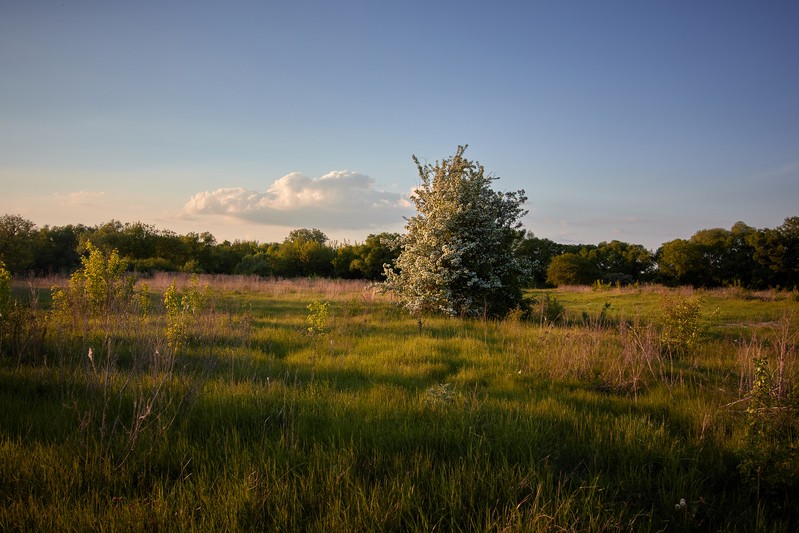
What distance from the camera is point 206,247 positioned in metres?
51.8

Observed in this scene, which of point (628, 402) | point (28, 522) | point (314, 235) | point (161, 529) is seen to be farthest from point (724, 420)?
point (314, 235)

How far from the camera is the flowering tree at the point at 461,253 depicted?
523 inches

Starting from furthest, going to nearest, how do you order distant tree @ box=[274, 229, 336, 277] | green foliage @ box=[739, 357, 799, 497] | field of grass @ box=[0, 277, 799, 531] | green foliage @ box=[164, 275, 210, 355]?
distant tree @ box=[274, 229, 336, 277] < green foliage @ box=[164, 275, 210, 355] < green foliage @ box=[739, 357, 799, 497] < field of grass @ box=[0, 277, 799, 531]

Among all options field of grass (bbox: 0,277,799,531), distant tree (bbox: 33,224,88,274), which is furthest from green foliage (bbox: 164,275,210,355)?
distant tree (bbox: 33,224,88,274)

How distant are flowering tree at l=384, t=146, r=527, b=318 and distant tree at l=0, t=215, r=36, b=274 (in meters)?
32.4

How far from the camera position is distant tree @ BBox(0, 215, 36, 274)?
2864 centimetres

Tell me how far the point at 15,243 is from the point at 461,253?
35990mm

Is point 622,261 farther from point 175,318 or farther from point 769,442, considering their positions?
point 175,318

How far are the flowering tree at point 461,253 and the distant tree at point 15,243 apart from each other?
106ft

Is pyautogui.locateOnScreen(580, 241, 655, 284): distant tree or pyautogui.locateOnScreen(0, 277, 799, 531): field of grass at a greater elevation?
pyautogui.locateOnScreen(580, 241, 655, 284): distant tree

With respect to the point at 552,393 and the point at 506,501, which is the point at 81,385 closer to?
the point at 506,501

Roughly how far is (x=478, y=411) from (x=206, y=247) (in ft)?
181

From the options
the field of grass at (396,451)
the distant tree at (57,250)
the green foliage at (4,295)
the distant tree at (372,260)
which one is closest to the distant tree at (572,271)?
the distant tree at (372,260)

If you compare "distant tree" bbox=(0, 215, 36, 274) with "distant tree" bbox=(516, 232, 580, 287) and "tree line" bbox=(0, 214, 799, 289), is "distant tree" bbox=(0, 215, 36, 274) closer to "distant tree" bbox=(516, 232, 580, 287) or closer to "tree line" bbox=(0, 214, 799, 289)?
"tree line" bbox=(0, 214, 799, 289)
